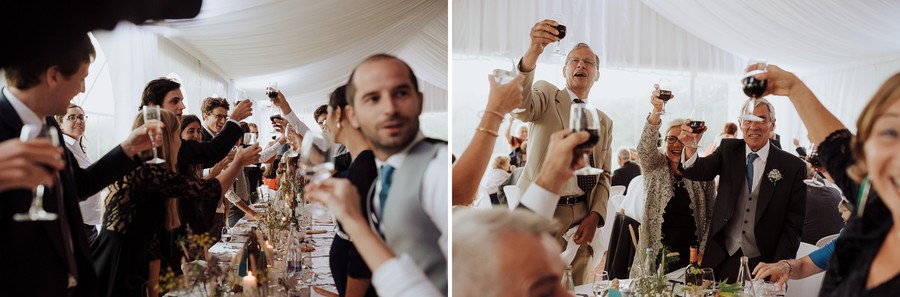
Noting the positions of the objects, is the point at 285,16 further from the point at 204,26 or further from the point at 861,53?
the point at 861,53

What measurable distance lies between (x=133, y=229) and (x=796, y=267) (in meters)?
2.49

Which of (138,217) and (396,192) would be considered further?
(396,192)

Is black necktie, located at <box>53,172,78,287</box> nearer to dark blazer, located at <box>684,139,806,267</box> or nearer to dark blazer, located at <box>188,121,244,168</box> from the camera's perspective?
dark blazer, located at <box>188,121,244,168</box>

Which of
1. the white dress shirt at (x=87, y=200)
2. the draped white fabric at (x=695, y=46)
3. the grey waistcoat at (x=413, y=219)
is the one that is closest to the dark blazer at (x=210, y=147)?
the white dress shirt at (x=87, y=200)

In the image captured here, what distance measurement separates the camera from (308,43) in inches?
78.3

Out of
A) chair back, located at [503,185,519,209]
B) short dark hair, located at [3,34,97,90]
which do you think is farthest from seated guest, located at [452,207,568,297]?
short dark hair, located at [3,34,97,90]

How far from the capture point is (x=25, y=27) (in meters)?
1.62

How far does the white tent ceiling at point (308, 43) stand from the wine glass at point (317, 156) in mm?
119

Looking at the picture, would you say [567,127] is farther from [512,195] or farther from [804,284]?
[804,284]

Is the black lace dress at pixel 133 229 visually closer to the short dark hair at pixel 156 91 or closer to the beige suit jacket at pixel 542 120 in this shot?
the short dark hair at pixel 156 91

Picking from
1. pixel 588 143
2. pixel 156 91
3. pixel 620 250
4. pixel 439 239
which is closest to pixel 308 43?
pixel 156 91

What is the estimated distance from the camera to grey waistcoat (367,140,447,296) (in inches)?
75.9

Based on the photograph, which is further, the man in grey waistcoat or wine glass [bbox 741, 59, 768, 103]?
wine glass [bbox 741, 59, 768, 103]

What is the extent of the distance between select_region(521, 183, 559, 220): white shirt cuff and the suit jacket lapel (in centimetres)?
105
